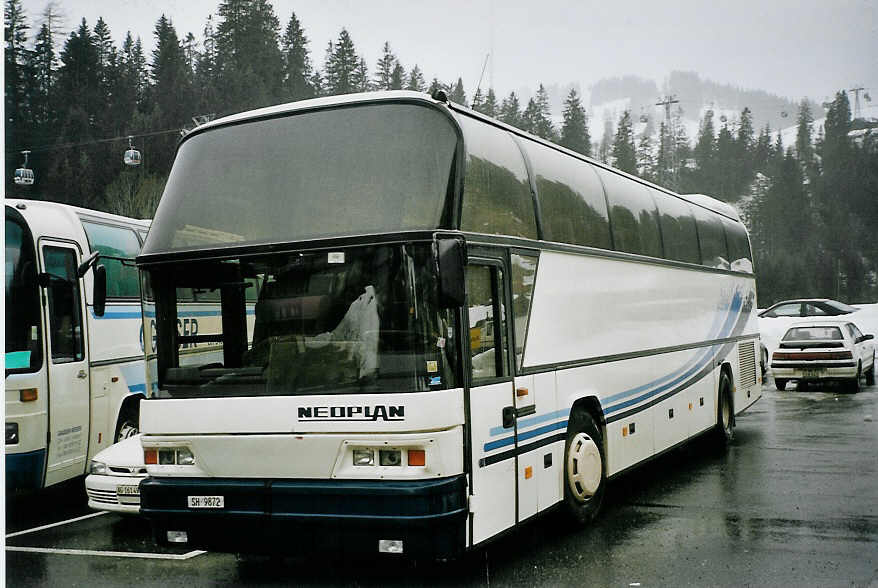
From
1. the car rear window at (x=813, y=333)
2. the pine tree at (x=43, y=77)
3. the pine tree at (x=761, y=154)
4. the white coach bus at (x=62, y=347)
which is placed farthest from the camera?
the car rear window at (x=813, y=333)

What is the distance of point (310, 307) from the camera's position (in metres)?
5.89

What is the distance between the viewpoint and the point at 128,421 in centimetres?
1127

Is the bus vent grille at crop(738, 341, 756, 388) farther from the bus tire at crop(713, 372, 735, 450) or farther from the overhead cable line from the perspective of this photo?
the overhead cable line

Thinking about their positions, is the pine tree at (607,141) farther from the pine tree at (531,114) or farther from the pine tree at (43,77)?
the pine tree at (43,77)

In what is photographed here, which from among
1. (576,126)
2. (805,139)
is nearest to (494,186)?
(576,126)

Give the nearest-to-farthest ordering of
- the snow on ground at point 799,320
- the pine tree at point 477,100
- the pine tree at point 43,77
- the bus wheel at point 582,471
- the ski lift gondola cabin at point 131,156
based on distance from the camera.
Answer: the bus wheel at point 582,471, the pine tree at point 43,77, the pine tree at point 477,100, the ski lift gondola cabin at point 131,156, the snow on ground at point 799,320

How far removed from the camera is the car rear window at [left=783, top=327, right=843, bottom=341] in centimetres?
2172

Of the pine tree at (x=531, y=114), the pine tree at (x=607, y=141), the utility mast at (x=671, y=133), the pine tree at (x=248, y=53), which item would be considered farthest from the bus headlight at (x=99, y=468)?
the pine tree at (x=607, y=141)

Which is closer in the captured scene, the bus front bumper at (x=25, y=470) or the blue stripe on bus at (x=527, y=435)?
the blue stripe on bus at (x=527, y=435)

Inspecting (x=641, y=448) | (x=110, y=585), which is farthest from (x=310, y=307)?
(x=641, y=448)

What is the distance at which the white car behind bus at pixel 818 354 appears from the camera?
21.8 metres

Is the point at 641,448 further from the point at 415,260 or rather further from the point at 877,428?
the point at 877,428

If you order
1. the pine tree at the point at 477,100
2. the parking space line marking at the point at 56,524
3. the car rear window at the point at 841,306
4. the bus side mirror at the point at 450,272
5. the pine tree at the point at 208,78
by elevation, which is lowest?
the parking space line marking at the point at 56,524

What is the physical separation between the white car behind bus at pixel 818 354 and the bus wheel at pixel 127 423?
16.4m
